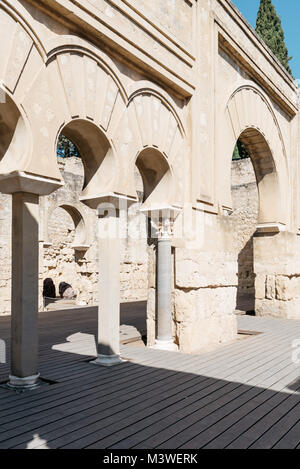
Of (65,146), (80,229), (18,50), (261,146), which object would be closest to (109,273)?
(18,50)

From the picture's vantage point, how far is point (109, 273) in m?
4.92

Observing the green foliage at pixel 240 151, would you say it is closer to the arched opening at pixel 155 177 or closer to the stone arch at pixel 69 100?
the arched opening at pixel 155 177

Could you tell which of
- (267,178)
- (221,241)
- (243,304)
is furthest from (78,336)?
(243,304)

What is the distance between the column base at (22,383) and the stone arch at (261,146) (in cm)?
399

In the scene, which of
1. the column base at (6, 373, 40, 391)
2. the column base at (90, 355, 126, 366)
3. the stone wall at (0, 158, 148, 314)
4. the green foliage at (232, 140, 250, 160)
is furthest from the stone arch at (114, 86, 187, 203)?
the green foliage at (232, 140, 250, 160)

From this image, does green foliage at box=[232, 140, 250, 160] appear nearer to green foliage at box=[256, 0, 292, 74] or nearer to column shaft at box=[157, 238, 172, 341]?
green foliage at box=[256, 0, 292, 74]

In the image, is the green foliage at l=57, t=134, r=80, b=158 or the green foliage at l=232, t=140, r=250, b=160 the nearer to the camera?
the green foliage at l=232, t=140, r=250, b=160

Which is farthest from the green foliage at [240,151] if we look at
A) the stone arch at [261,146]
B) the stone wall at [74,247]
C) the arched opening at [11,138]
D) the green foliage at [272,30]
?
the arched opening at [11,138]

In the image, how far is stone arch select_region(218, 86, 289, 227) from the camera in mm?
7059

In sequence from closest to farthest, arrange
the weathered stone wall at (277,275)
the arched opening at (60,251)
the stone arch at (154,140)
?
1. the stone arch at (154,140)
2. the weathered stone wall at (277,275)
3. the arched opening at (60,251)

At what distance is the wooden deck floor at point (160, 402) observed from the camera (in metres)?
2.93

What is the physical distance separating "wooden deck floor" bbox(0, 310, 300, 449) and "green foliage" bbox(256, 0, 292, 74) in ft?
62.9

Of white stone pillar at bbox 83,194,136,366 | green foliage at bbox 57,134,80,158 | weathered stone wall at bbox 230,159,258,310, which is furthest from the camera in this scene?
green foliage at bbox 57,134,80,158

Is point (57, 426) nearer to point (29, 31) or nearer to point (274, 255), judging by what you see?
point (29, 31)
